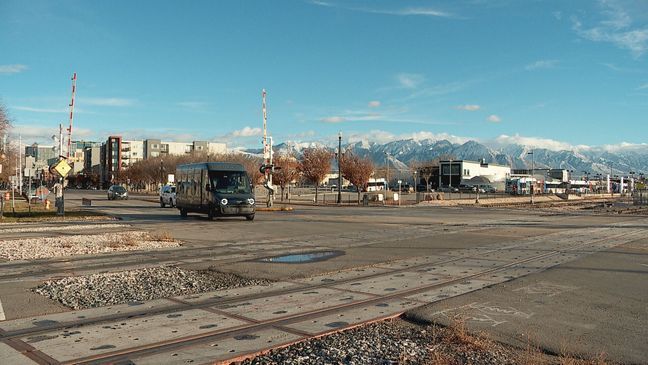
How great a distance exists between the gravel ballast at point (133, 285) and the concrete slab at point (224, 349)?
279 centimetres

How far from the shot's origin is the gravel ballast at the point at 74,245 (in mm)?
13812

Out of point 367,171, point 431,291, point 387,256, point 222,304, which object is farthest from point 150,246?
point 367,171

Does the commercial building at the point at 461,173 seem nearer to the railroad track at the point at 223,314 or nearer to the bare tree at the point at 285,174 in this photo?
the bare tree at the point at 285,174

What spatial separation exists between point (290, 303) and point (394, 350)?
2816 millimetres

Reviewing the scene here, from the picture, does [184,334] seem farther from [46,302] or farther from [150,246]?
[150,246]

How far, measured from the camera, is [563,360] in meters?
5.46

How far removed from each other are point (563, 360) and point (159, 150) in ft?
666

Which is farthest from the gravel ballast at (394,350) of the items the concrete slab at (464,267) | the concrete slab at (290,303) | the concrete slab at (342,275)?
the concrete slab at (464,267)

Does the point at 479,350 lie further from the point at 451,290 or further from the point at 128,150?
the point at 128,150

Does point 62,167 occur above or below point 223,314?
above

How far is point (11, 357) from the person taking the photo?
5652 millimetres

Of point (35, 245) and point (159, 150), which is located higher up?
point (159, 150)

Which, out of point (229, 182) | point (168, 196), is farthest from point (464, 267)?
point (168, 196)

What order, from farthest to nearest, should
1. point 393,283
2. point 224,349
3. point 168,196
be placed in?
point 168,196 < point 393,283 < point 224,349
